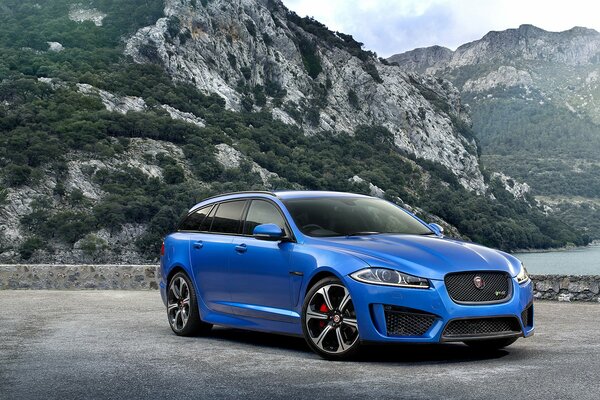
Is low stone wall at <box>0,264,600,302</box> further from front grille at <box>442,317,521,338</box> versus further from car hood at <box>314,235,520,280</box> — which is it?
front grille at <box>442,317,521,338</box>

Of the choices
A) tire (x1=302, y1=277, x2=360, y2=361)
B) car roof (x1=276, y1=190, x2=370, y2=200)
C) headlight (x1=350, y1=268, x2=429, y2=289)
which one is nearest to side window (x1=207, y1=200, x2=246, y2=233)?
car roof (x1=276, y1=190, x2=370, y2=200)

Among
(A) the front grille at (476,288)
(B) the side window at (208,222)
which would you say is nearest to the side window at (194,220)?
(B) the side window at (208,222)

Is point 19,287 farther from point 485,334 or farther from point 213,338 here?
point 485,334

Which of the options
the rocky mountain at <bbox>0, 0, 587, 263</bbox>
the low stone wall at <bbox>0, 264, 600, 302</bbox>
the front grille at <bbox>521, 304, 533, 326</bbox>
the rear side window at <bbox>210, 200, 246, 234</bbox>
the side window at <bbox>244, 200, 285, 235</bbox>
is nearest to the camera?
the front grille at <bbox>521, 304, 533, 326</bbox>

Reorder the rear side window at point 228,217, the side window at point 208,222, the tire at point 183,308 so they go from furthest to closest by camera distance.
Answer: the side window at point 208,222 → the tire at point 183,308 → the rear side window at point 228,217

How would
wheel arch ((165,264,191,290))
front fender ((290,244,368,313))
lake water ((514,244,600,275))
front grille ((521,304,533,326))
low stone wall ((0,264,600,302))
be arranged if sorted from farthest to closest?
lake water ((514,244,600,275))
low stone wall ((0,264,600,302))
wheel arch ((165,264,191,290))
front grille ((521,304,533,326))
front fender ((290,244,368,313))

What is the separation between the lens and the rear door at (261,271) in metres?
8.08

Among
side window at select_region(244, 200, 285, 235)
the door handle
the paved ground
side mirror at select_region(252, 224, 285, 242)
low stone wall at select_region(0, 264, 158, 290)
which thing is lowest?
low stone wall at select_region(0, 264, 158, 290)

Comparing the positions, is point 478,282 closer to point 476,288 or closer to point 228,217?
point 476,288

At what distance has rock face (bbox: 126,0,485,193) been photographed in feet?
430

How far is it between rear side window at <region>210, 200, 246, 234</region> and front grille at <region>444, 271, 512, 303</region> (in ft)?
9.10

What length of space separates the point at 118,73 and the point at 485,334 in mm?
120649

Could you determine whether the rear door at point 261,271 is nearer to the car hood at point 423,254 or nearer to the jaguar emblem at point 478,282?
the car hood at point 423,254

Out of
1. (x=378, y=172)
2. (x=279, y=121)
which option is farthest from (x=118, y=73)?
(x=378, y=172)
